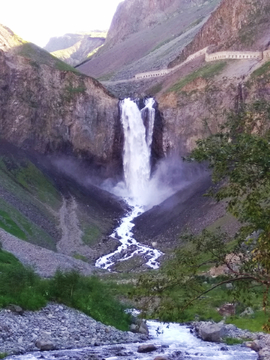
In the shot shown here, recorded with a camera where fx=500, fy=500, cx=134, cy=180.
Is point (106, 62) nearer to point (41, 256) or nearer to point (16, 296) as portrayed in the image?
point (41, 256)

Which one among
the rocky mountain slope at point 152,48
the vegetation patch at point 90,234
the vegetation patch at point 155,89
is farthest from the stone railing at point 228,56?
the vegetation patch at point 90,234

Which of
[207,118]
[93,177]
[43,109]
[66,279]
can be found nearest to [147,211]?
[93,177]

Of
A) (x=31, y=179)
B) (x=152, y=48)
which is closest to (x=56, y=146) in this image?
(x=31, y=179)

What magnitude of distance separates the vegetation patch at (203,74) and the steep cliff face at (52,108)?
11.9 m

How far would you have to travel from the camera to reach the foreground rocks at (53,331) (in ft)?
62.3

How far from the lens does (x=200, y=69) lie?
310 ft

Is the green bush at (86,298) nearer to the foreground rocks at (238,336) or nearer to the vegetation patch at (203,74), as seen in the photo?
the foreground rocks at (238,336)

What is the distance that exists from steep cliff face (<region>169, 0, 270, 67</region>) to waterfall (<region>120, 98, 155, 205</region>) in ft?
79.3

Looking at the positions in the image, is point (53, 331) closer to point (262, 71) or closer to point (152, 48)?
point (262, 71)

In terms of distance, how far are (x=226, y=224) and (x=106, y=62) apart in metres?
124

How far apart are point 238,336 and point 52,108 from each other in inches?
2518

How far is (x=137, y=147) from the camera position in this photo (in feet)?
281

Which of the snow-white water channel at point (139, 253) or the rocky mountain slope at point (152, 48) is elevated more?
the rocky mountain slope at point (152, 48)

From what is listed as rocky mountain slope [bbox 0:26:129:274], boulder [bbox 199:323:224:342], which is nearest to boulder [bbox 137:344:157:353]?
boulder [bbox 199:323:224:342]
